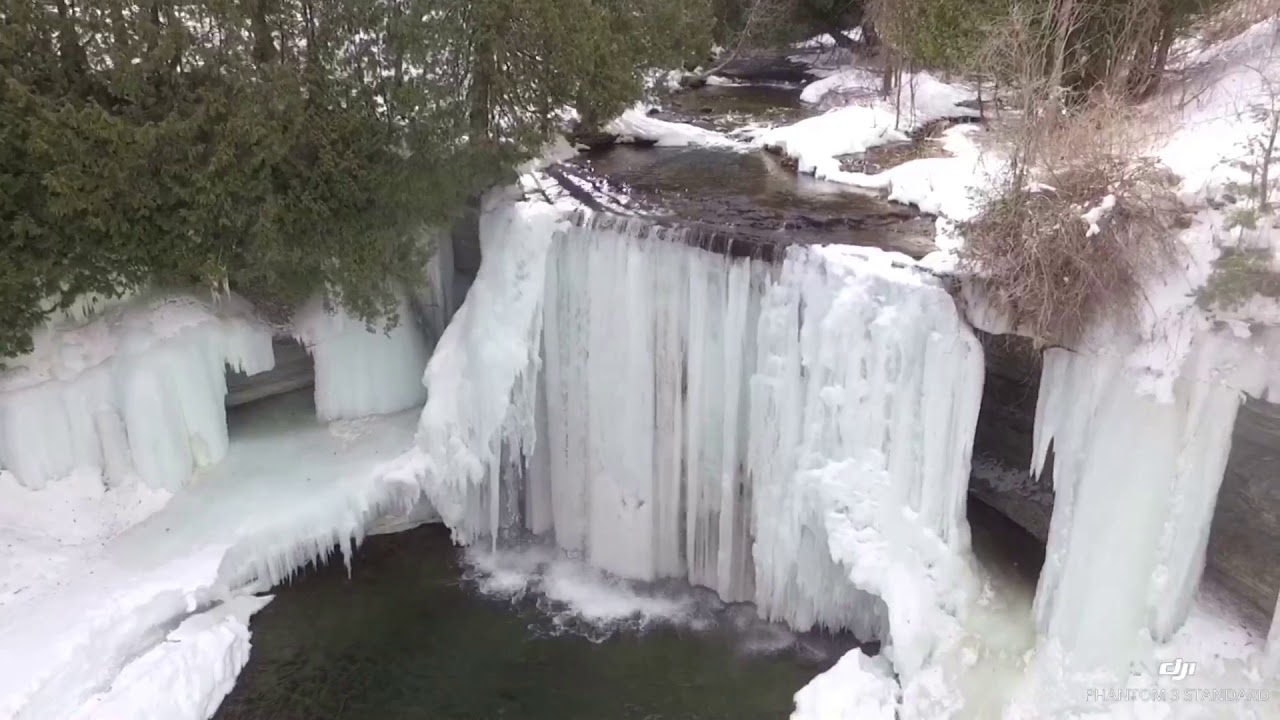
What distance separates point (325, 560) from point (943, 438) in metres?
5.98

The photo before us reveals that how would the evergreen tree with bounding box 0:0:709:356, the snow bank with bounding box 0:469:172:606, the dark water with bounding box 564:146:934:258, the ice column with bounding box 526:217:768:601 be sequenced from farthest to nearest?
the dark water with bounding box 564:146:934:258 → the ice column with bounding box 526:217:768:601 → the snow bank with bounding box 0:469:172:606 → the evergreen tree with bounding box 0:0:709:356

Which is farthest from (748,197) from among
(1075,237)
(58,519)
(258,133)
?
(58,519)

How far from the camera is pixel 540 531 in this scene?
10.4 meters

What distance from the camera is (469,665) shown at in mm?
8562

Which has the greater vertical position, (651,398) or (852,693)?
(651,398)

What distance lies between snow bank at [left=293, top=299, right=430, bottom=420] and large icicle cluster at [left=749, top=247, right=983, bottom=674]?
3958 mm

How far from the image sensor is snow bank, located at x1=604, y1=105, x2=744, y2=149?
481 inches

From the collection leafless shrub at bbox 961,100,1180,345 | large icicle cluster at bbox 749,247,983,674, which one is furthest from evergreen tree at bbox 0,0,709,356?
leafless shrub at bbox 961,100,1180,345

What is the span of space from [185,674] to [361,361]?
345cm

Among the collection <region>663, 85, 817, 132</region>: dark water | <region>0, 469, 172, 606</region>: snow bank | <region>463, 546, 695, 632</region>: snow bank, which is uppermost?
<region>663, 85, 817, 132</region>: dark water

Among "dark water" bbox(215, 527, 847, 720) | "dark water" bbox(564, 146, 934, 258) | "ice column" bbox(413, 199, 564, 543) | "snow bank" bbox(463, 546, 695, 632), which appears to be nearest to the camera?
"dark water" bbox(215, 527, 847, 720)

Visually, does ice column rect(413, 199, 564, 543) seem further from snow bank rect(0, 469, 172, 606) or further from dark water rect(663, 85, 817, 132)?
dark water rect(663, 85, 817, 132)

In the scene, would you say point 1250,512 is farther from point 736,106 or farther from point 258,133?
point 736,106

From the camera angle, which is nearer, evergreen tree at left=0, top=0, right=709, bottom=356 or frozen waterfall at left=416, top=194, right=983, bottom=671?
frozen waterfall at left=416, top=194, right=983, bottom=671
